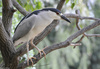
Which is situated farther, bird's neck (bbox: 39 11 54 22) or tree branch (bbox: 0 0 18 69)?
bird's neck (bbox: 39 11 54 22)

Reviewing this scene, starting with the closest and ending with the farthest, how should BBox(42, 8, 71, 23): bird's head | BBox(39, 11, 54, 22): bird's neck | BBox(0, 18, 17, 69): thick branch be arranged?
1. BBox(0, 18, 17, 69): thick branch
2. BBox(42, 8, 71, 23): bird's head
3. BBox(39, 11, 54, 22): bird's neck

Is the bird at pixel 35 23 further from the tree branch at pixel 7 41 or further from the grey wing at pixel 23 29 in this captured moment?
the tree branch at pixel 7 41

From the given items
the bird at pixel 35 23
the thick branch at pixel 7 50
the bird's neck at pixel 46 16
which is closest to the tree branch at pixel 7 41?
the thick branch at pixel 7 50

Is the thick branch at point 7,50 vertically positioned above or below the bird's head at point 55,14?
below

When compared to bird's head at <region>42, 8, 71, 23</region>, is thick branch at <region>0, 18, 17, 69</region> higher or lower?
lower

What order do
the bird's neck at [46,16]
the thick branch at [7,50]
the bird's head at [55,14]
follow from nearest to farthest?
1. the thick branch at [7,50]
2. the bird's head at [55,14]
3. the bird's neck at [46,16]

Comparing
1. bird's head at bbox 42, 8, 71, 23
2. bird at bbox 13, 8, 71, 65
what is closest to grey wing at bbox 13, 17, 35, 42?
bird at bbox 13, 8, 71, 65

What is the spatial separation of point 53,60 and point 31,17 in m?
9.08

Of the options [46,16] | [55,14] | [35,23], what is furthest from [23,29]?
[55,14]

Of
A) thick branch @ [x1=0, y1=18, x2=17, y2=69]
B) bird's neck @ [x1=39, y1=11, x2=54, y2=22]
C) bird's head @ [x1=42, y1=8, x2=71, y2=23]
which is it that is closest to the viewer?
thick branch @ [x1=0, y1=18, x2=17, y2=69]

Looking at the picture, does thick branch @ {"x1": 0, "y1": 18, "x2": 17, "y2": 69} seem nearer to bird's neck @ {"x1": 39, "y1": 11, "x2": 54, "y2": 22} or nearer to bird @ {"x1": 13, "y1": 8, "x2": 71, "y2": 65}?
bird @ {"x1": 13, "y1": 8, "x2": 71, "y2": 65}

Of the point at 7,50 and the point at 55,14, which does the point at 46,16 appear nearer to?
the point at 55,14

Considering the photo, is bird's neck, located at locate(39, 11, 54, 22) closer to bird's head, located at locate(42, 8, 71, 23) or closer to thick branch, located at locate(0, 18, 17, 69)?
bird's head, located at locate(42, 8, 71, 23)

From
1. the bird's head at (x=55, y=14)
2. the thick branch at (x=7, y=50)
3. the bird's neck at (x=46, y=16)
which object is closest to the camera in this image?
the thick branch at (x=7, y=50)
